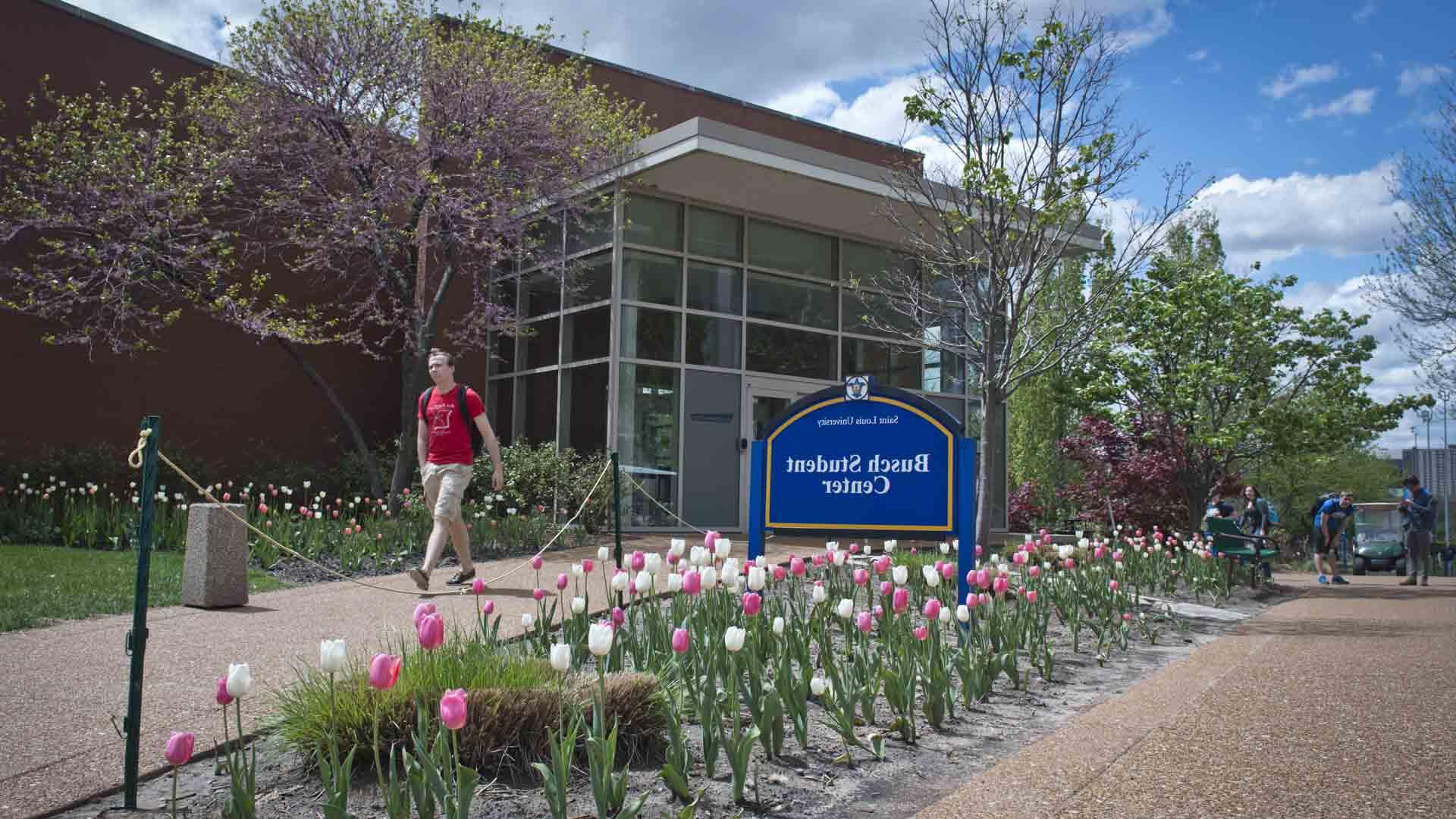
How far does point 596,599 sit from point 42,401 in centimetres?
1025

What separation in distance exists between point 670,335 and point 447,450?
7.58 meters

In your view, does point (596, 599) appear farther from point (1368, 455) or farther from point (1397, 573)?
point (1368, 455)

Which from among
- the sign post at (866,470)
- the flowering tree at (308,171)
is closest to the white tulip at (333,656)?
the sign post at (866,470)

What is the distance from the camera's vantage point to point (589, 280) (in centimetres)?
1538

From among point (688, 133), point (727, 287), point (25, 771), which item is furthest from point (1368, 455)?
point (25, 771)

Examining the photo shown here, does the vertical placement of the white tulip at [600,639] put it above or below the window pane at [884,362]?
below

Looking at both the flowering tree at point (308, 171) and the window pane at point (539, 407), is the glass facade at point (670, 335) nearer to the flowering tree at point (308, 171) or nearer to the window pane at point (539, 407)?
the window pane at point (539, 407)

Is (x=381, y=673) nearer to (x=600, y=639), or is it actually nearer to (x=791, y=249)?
(x=600, y=639)

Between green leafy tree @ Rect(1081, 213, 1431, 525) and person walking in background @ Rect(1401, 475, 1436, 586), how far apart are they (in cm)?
201

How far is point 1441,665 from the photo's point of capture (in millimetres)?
6098

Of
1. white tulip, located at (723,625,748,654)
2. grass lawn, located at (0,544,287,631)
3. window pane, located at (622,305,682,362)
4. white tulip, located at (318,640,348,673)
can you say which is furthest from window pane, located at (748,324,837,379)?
white tulip, located at (318,640,348,673)

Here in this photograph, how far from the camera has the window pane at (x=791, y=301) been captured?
53.7 ft

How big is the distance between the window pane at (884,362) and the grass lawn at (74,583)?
1062 cm

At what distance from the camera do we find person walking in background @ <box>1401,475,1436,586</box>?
13.8m
